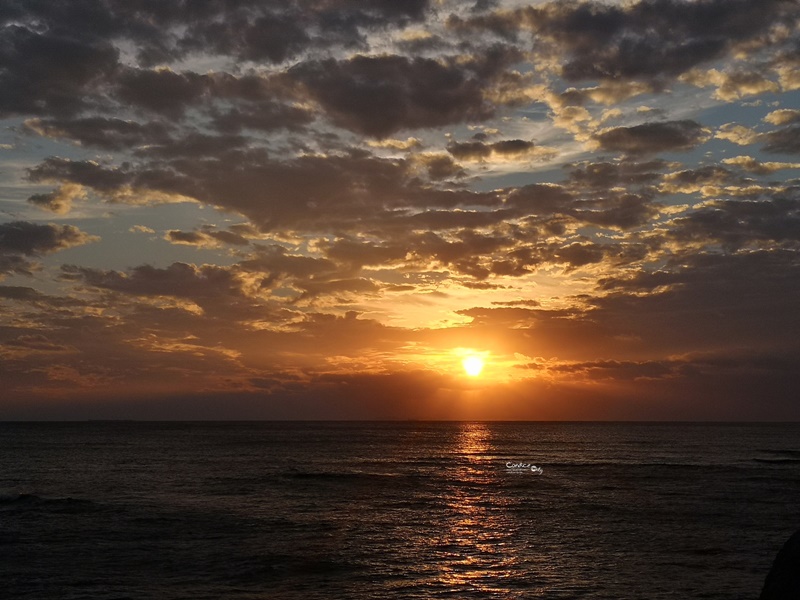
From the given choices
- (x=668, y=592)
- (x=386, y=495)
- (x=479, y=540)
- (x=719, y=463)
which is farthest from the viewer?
(x=719, y=463)

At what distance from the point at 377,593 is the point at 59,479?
62.5 meters

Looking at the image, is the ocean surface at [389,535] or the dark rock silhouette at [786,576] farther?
the ocean surface at [389,535]

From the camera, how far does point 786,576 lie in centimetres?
2034

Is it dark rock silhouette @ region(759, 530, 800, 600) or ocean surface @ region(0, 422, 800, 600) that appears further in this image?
ocean surface @ region(0, 422, 800, 600)

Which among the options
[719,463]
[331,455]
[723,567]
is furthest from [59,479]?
[719,463]

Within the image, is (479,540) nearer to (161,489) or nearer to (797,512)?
(797,512)

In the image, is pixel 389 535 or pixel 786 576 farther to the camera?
pixel 389 535

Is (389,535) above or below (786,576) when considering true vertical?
below

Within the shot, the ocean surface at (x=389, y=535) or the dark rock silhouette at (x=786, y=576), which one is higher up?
the dark rock silhouette at (x=786, y=576)

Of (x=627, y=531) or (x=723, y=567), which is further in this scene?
(x=627, y=531)

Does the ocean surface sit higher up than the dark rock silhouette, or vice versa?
the dark rock silhouette

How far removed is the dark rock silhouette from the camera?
19875 millimetres

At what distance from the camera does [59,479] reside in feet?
260

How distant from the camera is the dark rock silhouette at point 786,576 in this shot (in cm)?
1988
